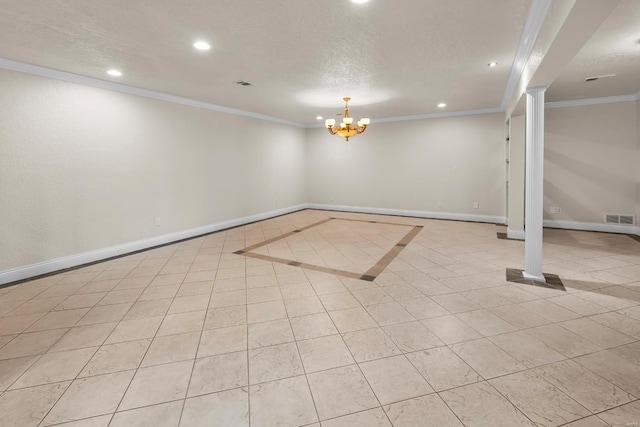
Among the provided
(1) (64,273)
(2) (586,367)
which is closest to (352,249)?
(2) (586,367)

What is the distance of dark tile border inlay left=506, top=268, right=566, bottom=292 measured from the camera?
11.0 feet

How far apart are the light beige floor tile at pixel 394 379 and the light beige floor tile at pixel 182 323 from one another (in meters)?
1.49

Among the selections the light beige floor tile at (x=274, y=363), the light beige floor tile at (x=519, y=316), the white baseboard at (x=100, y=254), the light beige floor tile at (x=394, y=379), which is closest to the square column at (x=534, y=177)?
the light beige floor tile at (x=519, y=316)

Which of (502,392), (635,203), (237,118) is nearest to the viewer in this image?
(502,392)

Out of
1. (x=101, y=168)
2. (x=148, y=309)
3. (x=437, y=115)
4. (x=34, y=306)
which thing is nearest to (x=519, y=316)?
(x=148, y=309)

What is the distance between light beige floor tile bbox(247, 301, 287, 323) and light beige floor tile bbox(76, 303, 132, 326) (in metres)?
1.19

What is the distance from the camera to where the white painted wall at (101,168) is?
3662 millimetres

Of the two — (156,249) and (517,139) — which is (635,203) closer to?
(517,139)

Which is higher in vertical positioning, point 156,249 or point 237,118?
point 237,118

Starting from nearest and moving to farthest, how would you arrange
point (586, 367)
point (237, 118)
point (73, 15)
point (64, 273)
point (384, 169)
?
point (586, 367)
point (73, 15)
point (64, 273)
point (237, 118)
point (384, 169)

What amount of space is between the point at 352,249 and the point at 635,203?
5480 millimetres

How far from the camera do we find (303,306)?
9.68 ft

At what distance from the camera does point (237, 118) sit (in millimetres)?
6746

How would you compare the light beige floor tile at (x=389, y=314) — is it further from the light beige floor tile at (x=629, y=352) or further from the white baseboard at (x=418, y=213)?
the white baseboard at (x=418, y=213)
